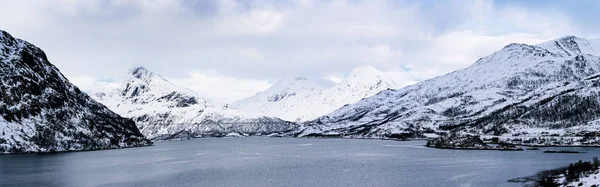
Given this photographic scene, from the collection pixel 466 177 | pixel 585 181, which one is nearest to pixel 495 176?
pixel 466 177

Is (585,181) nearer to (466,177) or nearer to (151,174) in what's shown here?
(466,177)

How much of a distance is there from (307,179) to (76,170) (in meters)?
78.1

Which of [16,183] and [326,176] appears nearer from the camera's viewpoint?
Answer: [16,183]

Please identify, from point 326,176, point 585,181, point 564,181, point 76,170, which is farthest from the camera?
point 76,170

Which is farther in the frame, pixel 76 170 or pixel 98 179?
pixel 76 170

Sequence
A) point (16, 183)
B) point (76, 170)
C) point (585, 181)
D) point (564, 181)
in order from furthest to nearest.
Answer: point (76, 170)
point (16, 183)
point (564, 181)
point (585, 181)

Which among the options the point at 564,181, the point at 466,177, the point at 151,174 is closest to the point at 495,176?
the point at 466,177

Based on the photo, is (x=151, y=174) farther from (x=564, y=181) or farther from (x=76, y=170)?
(x=564, y=181)

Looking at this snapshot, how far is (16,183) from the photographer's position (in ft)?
397

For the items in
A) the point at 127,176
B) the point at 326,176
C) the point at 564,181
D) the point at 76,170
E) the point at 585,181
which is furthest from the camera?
the point at 76,170

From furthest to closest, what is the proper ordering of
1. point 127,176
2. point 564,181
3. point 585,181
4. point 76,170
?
1. point 76,170
2. point 127,176
3. point 564,181
4. point 585,181

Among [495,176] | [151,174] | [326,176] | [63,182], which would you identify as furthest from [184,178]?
[495,176]

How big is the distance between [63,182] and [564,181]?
114 meters

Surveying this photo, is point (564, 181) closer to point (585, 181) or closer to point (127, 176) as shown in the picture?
point (585, 181)
